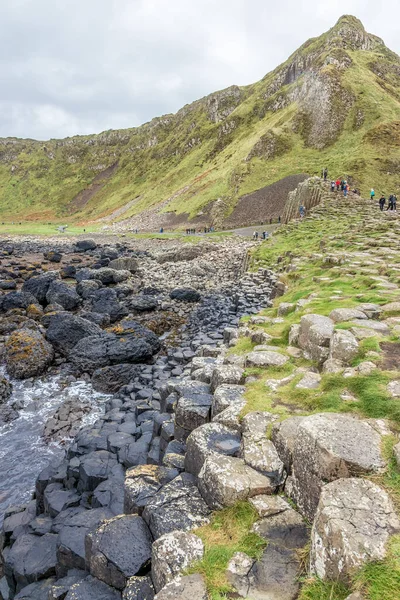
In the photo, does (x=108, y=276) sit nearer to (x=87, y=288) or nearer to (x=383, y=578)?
(x=87, y=288)

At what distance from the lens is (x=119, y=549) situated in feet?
17.5

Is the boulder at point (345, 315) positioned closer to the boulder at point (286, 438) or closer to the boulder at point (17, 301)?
the boulder at point (286, 438)

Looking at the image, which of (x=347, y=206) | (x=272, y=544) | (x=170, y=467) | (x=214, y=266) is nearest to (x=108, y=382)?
(x=170, y=467)

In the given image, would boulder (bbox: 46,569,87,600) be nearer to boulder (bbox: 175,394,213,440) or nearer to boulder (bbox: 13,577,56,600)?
boulder (bbox: 13,577,56,600)

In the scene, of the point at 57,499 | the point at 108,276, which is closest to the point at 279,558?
the point at 57,499

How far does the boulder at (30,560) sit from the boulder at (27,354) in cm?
1086

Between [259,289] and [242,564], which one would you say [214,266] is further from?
[242,564]

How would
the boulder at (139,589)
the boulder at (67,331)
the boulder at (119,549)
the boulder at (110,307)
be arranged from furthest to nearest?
the boulder at (110,307) < the boulder at (67,331) < the boulder at (119,549) < the boulder at (139,589)

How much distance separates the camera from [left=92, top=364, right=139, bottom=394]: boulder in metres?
16.5

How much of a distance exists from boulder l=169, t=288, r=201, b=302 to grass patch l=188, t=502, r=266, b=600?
2298 cm

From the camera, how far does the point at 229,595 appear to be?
12.5 ft

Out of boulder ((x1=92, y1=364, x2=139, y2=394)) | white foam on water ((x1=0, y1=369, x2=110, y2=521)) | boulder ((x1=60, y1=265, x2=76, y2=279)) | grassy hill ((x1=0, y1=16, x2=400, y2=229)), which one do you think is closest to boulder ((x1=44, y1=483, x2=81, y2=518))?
white foam on water ((x1=0, y1=369, x2=110, y2=521))

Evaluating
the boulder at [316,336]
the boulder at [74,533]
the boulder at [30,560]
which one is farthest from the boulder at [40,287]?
the boulder at [316,336]

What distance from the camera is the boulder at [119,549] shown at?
5164 millimetres
